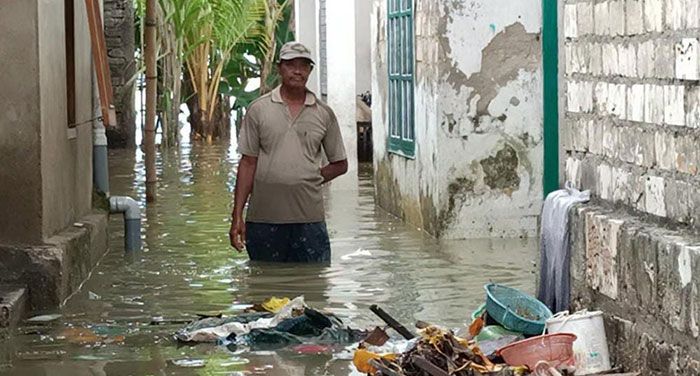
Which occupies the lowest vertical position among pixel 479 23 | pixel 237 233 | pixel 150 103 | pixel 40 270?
pixel 40 270

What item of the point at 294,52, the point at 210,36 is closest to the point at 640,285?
the point at 294,52

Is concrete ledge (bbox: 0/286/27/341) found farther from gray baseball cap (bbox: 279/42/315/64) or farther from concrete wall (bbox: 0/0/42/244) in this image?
gray baseball cap (bbox: 279/42/315/64)

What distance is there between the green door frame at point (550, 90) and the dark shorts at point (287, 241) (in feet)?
6.32

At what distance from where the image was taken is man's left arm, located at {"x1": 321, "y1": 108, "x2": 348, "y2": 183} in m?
11.2

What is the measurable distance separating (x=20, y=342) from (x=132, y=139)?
17885 millimetres

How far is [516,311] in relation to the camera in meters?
8.14

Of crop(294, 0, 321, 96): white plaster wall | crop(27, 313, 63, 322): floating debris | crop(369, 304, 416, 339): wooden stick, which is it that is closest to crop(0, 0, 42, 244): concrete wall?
crop(27, 313, 63, 322): floating debris

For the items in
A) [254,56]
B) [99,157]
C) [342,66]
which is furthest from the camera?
[254,56]

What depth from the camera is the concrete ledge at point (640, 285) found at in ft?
21.3

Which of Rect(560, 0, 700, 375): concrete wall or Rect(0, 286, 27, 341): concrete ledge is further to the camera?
Rect(0, 286, 27, 341): concrete ledge

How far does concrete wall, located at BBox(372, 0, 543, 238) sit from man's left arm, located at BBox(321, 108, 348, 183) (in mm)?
2846

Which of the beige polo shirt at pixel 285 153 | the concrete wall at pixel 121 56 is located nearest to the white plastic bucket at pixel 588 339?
the beige polo shirt at pixel 285 153

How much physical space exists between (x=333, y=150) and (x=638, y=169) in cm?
414

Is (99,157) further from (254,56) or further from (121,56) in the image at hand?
(254,56)
